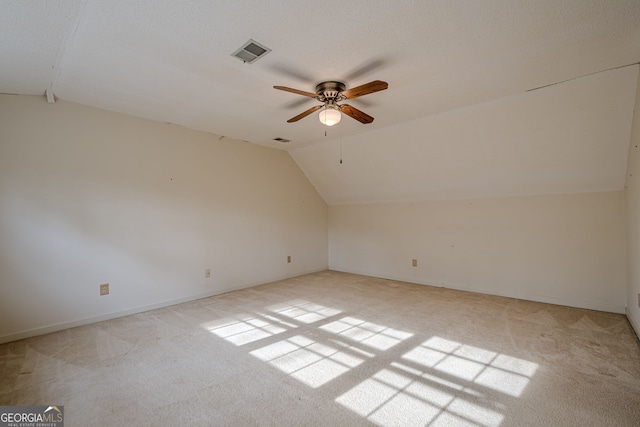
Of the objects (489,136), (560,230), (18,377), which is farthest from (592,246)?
(18,377)

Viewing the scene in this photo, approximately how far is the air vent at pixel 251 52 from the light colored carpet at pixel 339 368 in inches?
90.5

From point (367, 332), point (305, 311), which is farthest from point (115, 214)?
point (367, 332)

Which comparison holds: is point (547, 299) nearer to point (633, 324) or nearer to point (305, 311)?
point (633, 324)

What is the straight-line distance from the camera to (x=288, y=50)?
6.68 feet

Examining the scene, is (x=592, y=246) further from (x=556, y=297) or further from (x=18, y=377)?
(x=18, y=377)

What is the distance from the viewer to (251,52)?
204 cm

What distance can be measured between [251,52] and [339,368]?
238cm

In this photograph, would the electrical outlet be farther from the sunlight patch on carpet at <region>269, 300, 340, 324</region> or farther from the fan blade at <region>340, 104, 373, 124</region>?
the fan blade at <region>340, 104, 373, 124</region>

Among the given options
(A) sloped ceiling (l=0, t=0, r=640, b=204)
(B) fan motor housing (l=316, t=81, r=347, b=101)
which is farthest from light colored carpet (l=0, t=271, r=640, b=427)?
(B) fan motor housing (l=316, t=81, r=347, b=101)

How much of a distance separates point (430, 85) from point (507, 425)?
99.2 inches

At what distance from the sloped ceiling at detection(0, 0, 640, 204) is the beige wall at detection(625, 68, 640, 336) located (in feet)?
0.48

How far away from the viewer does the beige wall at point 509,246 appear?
10.7 ft

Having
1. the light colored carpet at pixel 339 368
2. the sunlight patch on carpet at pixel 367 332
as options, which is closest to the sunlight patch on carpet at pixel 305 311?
the light colored carpet at pixel 339 368

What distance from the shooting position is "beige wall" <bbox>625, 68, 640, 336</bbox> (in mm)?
2516
